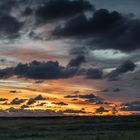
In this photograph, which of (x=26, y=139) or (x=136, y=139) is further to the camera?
(x=26, y=139)

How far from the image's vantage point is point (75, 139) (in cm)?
4791

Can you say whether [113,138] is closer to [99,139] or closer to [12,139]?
[99,139]

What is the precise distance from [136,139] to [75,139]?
8453 mm

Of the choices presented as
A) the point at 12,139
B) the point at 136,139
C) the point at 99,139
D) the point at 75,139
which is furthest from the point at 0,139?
the point at 136,139

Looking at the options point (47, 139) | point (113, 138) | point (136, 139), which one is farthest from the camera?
point (47, 139)

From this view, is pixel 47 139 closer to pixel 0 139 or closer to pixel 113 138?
pixel 0 139

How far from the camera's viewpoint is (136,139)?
42.5 meters

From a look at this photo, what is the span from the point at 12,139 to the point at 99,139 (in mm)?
13377

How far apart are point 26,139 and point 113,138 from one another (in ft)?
43.2

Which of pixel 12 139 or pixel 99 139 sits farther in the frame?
pixel 12 139

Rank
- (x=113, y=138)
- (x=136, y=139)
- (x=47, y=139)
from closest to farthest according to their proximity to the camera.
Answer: (x=136, y=139), (x=113, y=138), (x=47, y=139)

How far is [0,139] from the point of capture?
51.9 m

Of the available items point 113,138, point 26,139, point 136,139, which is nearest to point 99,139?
point 113,138

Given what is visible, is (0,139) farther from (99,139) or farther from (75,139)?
(99,139)
